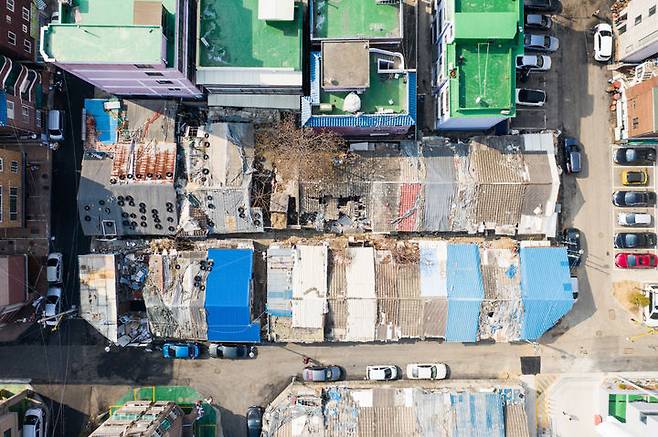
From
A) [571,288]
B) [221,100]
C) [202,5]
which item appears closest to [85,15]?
[202,5]

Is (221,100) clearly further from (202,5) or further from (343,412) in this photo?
(343,412)

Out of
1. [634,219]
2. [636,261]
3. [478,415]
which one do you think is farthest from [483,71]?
[478,415]

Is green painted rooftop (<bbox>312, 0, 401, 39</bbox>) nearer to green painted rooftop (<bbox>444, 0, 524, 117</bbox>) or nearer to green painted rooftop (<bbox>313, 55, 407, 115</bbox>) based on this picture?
green painted rooftop (<bbox>313, 55, 407, 115</bbox>)

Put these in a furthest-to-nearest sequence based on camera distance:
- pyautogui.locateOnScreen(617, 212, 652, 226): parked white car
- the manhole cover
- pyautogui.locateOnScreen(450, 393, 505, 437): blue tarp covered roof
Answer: the manhole cover
pyautogui.locateOnScreen(617, 212, 652, 226): parked white car
pyautogui.locateOnScreen(450, 393, 505, 437): blue tarp covered roof

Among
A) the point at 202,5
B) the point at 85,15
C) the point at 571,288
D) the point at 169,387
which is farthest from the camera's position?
the point at 169,387

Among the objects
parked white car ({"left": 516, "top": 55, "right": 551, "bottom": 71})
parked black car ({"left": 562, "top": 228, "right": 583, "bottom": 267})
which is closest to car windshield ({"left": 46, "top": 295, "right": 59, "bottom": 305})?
parked black car ({"left": 562, "top": 228, "right": 583, "bottom": 267})

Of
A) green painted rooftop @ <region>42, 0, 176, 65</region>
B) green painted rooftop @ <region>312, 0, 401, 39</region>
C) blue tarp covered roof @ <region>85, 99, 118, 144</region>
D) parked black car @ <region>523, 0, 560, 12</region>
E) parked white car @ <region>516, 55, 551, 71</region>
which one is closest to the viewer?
green painted rooftop @ <region>42, 0, 176, 65</region>
